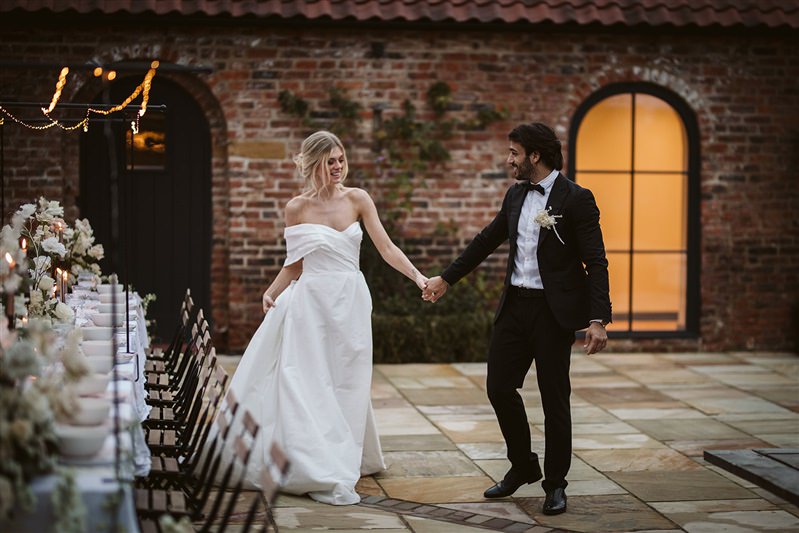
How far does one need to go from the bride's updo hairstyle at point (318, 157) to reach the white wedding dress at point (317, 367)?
0.88 ft

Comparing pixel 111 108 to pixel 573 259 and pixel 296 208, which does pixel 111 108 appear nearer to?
pixel 296 208

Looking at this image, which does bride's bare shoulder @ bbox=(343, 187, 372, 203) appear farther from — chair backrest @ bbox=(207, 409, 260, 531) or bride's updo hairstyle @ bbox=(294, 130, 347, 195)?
chair backrest @ bbox=(207, 409, 260, 531)

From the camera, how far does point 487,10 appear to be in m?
11.1

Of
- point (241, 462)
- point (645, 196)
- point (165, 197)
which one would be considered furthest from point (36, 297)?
point (645, 196)

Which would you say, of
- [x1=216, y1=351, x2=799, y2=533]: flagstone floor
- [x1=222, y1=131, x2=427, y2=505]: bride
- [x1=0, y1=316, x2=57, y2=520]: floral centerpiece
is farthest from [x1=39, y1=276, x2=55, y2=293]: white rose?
[x1=0, y1=316, x2=57, y2=520]: floral centerpiece

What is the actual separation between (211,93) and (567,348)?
6107 mm

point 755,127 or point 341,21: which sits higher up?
point 341,21

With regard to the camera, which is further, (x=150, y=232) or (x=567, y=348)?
(x=150, y=232)

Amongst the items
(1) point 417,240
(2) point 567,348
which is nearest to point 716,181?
(1) point 417,240

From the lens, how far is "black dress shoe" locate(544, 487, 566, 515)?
609cm

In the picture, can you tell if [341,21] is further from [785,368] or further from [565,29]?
[785,368]

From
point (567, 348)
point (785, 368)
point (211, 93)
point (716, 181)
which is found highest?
point (211, 93)

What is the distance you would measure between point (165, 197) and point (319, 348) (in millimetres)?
5159

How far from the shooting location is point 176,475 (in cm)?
533
